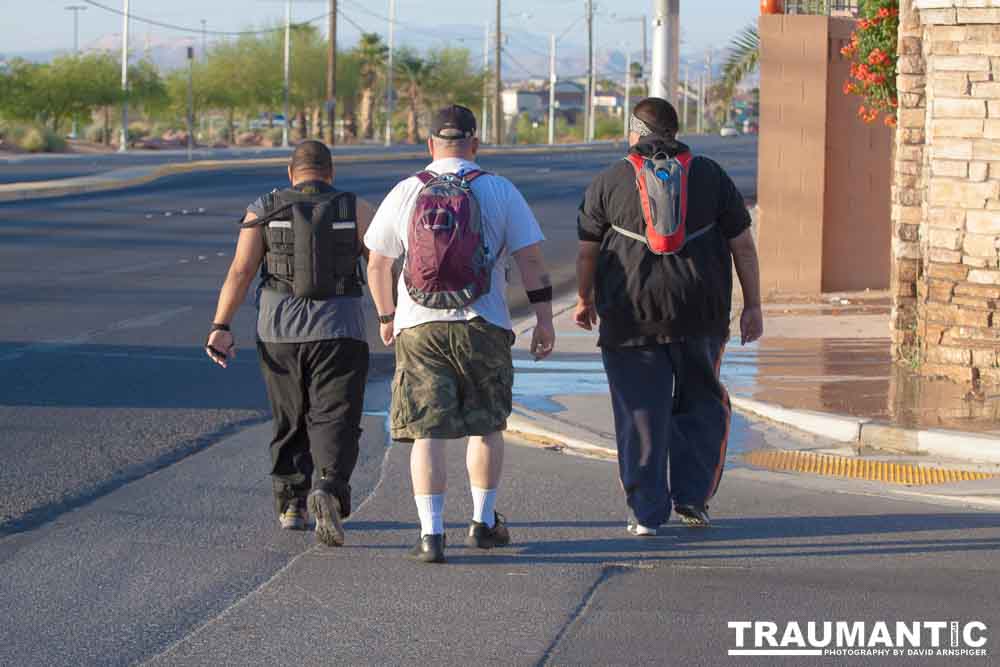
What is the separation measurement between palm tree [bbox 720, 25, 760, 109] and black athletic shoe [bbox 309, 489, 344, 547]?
16.9 m

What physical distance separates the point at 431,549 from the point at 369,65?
104 m

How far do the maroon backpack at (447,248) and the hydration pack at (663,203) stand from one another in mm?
806

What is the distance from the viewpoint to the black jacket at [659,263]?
7.09 metres

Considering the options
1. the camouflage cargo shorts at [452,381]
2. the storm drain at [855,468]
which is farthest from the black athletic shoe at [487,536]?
the storm drain at [855,468]

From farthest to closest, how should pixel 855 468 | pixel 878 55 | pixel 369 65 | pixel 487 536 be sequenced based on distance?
pixel 369 65 < pixel 878 55 < pixel 855 468 < pixel 487 536

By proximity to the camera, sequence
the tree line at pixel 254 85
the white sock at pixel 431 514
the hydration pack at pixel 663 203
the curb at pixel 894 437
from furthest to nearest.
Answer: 1. the tree line at pixel 254 85
2. the curb at pixel 894 437
3. the hydration pack at pixel 663 203
4. the white sock at pixel 431 514

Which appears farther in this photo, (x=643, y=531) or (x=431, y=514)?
(x=643, y=531)

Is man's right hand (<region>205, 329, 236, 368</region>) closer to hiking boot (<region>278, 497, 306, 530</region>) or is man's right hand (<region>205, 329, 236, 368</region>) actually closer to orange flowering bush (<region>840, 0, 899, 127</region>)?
hiking boot (<region>278, 497, 306, 530</region>)

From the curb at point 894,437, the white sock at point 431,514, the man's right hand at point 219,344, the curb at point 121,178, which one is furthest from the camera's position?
the curb at point 121,178

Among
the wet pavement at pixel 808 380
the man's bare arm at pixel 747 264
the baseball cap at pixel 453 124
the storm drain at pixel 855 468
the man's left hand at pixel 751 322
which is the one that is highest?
the baseball cap at pixel 453 124

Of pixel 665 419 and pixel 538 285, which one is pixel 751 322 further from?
pixel 538 285

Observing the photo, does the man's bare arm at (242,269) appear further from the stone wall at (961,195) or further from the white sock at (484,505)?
the stone wall at (961,195)

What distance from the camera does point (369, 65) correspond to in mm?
108125

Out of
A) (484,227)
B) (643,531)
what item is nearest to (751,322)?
(643,531)
